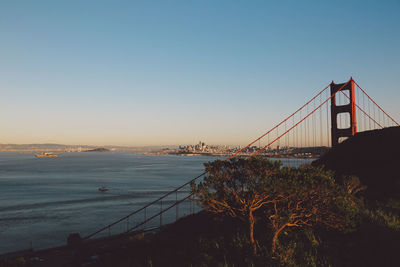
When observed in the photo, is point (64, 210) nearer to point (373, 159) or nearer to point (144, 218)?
point (144, 218)

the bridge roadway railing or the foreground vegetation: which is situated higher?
the foreground vegetation

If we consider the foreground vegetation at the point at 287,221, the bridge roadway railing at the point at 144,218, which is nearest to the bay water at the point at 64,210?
the bridge roadway railing at the point at 144,218

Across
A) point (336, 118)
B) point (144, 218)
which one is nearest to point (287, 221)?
point (336, 118)

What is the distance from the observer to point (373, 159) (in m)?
36.1

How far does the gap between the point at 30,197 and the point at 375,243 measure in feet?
254

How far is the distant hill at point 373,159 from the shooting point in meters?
30.2

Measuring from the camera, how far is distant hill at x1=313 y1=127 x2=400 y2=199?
1188 inches

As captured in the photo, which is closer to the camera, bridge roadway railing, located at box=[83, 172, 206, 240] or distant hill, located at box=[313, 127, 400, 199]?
distant hill, located at box=[313, 127, 400, 199]

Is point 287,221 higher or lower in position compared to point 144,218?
higher

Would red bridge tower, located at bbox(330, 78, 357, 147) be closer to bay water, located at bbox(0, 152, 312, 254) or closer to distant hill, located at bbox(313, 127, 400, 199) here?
distant hill, located at bbox(313, 127, 400, 199)

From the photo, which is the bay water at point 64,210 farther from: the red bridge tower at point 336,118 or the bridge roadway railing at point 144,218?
the red bridge tower at point 336,118

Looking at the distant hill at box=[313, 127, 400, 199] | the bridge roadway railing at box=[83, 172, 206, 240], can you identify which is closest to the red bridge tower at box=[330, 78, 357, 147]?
the distant hill at box=[313, 127, 400, 199]

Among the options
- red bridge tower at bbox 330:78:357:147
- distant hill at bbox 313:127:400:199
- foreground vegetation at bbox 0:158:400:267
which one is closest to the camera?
foreground vegetation at bbox 0:158:400:267

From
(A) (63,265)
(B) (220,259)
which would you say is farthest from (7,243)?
(B) (220,259)
